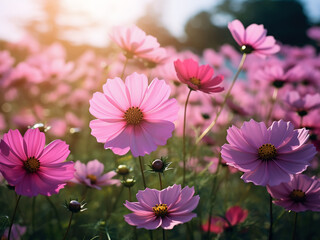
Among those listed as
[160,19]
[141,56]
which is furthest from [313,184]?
[160,19]

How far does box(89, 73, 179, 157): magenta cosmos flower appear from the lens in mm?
619

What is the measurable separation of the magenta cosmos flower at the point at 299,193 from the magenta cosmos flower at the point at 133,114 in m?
0.23

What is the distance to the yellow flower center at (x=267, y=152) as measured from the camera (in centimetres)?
A: 62

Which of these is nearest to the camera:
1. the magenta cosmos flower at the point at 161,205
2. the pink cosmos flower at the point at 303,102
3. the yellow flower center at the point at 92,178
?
the magenta cosmos flower at the point at 161,205

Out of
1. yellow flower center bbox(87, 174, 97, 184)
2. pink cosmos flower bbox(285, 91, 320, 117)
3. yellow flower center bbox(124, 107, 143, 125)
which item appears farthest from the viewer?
pink cosmos flower bbox(285, 91, 320, 117)

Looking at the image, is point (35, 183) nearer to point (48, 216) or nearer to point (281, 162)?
point (281, 162)

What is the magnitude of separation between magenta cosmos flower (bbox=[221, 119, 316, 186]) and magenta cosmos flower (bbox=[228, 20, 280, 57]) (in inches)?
11.7

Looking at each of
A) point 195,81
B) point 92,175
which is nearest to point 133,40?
point 195,81

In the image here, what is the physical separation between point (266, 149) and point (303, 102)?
0.44 meters

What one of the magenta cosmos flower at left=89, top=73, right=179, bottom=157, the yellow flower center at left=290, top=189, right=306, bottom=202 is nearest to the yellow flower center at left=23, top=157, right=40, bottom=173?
the magenta cosmos flower at left=89, top=73, right=179, bottom=157

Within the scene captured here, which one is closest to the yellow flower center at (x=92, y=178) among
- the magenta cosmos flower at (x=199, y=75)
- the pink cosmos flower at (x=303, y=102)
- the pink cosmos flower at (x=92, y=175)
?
the pink cosmos flower at (x=92, y=175)

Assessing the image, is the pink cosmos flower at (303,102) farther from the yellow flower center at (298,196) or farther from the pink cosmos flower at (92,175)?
the pink cosmos flower at (92,175)

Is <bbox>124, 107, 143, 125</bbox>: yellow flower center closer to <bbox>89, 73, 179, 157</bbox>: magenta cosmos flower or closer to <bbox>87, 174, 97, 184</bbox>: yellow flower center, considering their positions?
<bbox>89, 73, 179, 157</bbox>: magenta cosmos flower

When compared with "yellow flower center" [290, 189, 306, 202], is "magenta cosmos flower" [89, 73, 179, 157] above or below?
above
